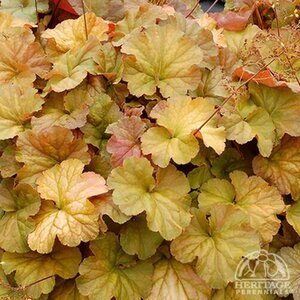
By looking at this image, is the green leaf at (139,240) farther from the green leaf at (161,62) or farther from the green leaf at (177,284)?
the green leaf at (161,62)

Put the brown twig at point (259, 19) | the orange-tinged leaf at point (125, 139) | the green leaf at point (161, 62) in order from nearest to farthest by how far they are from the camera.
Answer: the orange-tinged leaf at point (125, 139), the green leaf at point (161, 62), the brown twig at point (259, 19)

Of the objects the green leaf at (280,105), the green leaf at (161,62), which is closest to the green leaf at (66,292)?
the green leaf at (161,62)

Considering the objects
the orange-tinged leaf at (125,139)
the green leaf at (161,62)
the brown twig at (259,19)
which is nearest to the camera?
the orange-tinged leaf at (125,139)

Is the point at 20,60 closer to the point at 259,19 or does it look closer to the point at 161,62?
the point at 161,62

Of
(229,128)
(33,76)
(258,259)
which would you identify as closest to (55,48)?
(33,76)

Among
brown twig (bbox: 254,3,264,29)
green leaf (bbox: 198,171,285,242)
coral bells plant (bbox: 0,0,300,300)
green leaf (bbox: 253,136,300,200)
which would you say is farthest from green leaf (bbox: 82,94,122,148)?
brown twig (bbox: 254,3,264,29)

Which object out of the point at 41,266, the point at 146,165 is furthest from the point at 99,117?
the point at 41,266
